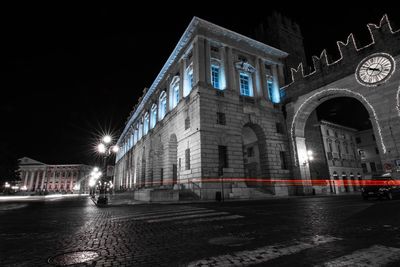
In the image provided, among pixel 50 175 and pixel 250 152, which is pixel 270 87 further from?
pixel 50 175

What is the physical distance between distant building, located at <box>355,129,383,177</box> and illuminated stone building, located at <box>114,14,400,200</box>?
75.5ft

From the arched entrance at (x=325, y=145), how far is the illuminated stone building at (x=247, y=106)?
5.4 inches

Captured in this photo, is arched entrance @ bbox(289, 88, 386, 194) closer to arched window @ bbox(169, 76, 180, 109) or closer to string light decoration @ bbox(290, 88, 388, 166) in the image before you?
string light decoration @ bbox(290, 88, 388, 166)

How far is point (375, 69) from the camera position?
68.1ft

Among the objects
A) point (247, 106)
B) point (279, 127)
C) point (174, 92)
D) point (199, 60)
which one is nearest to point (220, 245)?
point (199, 60)

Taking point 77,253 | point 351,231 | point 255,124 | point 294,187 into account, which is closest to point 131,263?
point 77,253

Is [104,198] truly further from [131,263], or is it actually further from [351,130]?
[351,130]

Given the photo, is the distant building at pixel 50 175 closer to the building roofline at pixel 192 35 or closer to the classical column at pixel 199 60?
the building roofline at pixel 192 35

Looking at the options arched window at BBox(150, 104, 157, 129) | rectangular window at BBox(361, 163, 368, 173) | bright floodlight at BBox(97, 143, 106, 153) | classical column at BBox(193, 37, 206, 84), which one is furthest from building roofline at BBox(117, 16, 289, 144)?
rectangular window at BBox(361, 163, 368, 173)

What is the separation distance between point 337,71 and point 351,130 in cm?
2392

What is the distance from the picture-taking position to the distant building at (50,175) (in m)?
104

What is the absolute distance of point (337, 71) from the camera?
23906 mm

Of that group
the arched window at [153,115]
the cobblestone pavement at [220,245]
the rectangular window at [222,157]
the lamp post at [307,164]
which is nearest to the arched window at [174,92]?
the arched window at [153,115]

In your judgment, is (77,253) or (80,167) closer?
(77,253)
